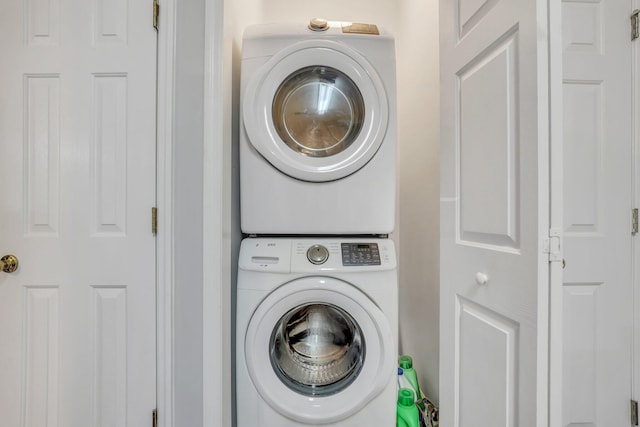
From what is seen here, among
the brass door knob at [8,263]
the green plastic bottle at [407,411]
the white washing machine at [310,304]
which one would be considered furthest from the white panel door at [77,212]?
the green plastic bottle at [407,411]

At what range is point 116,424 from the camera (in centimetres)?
111

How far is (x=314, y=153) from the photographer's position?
1265 millimetres

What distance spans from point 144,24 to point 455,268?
4.54 feet

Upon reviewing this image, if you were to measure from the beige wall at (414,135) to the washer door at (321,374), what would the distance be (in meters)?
0.40

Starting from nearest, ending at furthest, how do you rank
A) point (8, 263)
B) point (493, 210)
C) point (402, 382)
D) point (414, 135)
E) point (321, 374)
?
point (493, 210) → point (8, 263) → point (321, 374) → point (402, 382) → point (414, 135)

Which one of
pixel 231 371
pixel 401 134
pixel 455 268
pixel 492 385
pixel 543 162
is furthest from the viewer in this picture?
pixel 401 134

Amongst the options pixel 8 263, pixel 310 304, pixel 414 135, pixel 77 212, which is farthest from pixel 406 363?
pixel 8 263

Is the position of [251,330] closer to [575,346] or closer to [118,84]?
[118,84]

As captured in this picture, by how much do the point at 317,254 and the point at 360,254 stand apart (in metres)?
0.16

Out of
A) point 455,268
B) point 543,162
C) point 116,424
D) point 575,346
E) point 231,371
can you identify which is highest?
point 543,162

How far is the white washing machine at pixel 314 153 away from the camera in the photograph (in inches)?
46.5

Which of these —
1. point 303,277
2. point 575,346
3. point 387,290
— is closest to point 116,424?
point 303,277

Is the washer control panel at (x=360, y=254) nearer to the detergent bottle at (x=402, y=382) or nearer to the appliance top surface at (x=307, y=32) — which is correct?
the detergent bottle at (x=402, y=382)

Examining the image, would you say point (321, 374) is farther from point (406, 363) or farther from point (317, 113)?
point (317, 113)
